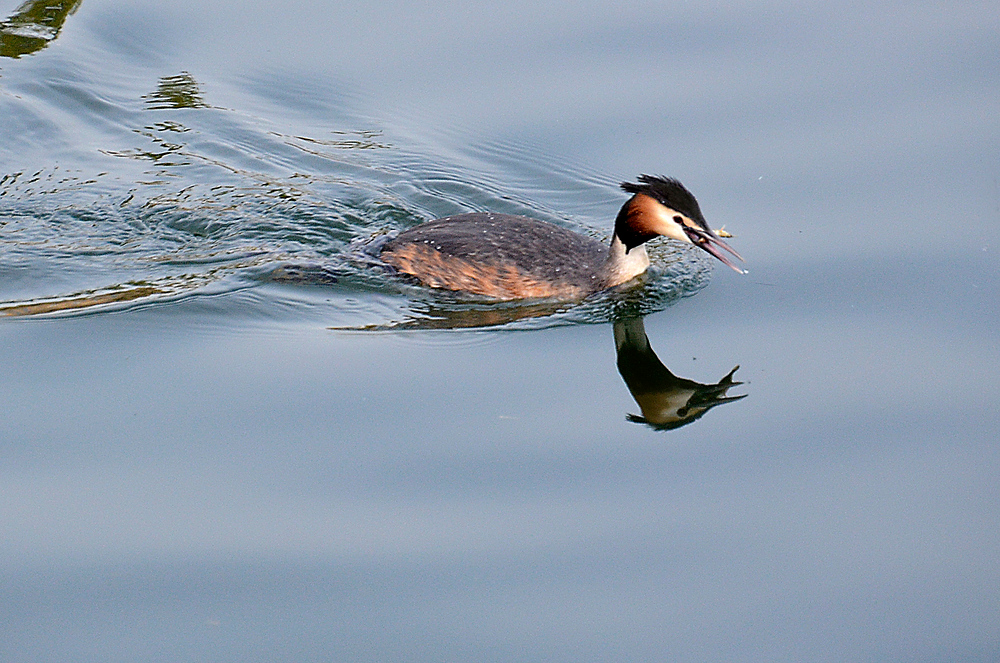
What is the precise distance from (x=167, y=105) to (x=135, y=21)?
1.66 metres

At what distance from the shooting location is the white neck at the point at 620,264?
8984 mm

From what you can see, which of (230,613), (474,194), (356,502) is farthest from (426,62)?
(230,613)

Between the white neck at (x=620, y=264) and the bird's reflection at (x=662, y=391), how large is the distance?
95 cm

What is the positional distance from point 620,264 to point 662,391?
1724 mm

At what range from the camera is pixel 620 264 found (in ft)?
29.5

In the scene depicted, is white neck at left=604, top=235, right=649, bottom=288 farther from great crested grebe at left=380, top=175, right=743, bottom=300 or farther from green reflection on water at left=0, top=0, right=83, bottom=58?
green reflection on water at left=0, top=0, right=83, bottom=58

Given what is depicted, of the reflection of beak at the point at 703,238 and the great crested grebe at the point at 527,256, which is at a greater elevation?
the reflection of beak at the point at 703,238

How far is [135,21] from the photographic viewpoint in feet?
40.8

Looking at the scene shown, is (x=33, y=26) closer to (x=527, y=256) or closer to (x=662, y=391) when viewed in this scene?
(x=527, y=256)

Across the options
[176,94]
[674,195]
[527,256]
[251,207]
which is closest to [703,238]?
[674,195]

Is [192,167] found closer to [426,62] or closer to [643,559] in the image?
[426,62]

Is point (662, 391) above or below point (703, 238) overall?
below

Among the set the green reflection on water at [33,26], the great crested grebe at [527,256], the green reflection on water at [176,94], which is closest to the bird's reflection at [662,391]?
the great crested grebe at [527,256]

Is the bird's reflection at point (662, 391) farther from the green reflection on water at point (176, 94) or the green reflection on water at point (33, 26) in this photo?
the green reflection on water at point (33, 26)
